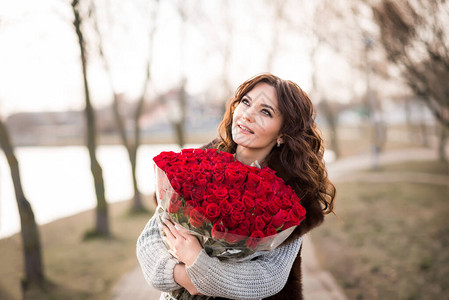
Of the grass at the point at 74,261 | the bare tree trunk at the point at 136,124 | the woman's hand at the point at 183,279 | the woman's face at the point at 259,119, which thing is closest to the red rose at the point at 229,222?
the woman's hand at the point at 183,279

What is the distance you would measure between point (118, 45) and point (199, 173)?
7551 mm

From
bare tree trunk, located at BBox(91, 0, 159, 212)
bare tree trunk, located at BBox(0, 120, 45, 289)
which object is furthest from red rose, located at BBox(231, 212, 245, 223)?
bare tree trunk, located at BBox(91, 0, 159, 212)

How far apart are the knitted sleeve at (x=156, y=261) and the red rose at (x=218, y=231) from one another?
0.39 m

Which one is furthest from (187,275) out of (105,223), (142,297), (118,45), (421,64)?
(118,45)

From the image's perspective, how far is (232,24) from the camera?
1158 cm

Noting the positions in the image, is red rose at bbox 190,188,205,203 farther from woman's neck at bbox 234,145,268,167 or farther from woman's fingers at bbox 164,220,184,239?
woman's neck at bbox 234,145,268,167

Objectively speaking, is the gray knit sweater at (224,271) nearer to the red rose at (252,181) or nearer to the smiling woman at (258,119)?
the red rose at (252,181)

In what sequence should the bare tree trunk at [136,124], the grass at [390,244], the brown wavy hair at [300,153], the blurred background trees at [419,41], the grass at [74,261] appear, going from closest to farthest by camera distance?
1. the brown wavy hair at [300,153]
2. the blurred background trees at [419,41]
3. the grass at [390,244]
4. the grass at [74,261]
5. the bare tree trunk at [136,124]

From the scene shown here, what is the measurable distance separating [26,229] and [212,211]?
14.1 ft

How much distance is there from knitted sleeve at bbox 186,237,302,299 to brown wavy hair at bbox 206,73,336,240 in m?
0.19

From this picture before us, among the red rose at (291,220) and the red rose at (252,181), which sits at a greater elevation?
the red rose at (252,181)

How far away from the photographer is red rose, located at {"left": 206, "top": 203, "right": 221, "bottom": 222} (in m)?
1.39

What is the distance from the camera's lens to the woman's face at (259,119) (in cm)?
190

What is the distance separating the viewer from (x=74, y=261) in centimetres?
636
